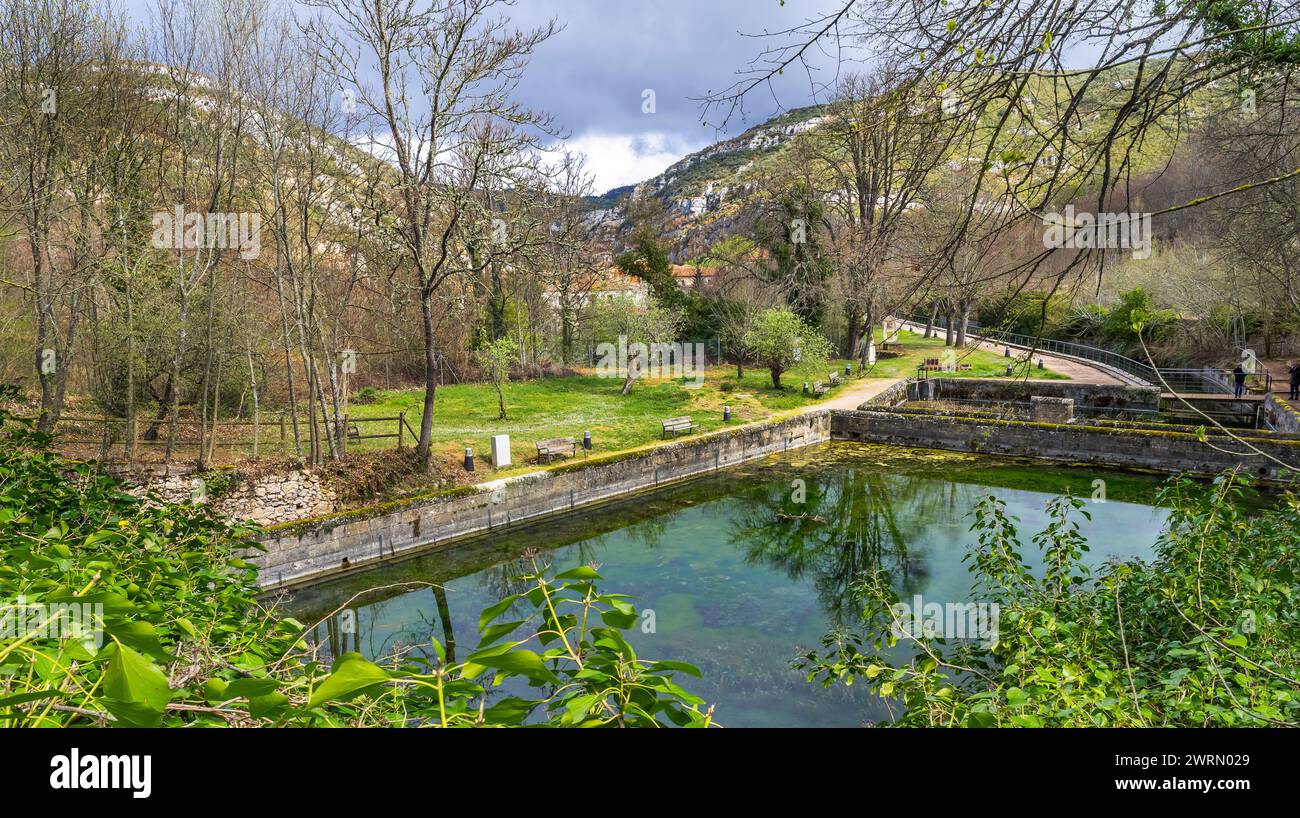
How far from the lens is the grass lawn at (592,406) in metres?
18.8

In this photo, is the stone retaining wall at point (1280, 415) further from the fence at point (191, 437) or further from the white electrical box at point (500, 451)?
the fence at point (191, 437)

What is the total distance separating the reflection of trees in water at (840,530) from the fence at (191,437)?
838 cm

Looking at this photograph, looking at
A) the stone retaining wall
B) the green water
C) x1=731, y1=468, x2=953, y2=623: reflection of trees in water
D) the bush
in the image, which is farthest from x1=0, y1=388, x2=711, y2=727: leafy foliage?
the stone retaining wall

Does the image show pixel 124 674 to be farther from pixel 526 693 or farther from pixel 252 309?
pixel 252 309

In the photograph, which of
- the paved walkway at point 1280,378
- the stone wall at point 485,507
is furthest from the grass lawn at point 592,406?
the paved walkway at point 1280,378

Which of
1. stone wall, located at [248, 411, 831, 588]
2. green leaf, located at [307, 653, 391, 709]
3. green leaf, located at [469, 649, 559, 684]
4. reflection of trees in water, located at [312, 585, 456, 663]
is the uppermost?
green leaf, located at [307, 653, 391, 709]

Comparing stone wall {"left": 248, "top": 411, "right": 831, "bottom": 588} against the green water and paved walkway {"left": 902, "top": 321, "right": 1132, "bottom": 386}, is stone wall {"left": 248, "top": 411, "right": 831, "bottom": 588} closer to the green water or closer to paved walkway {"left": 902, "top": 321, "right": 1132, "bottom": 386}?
the green water
